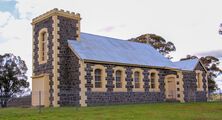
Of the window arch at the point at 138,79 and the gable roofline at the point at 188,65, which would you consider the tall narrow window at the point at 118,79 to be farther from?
the gable roofline at the point at 188,65

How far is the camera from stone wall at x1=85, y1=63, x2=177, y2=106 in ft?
84.7

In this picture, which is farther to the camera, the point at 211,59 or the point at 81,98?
the point at 211,59

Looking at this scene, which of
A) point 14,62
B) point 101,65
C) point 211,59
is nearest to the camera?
point 101,65

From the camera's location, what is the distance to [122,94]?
93.1 ft

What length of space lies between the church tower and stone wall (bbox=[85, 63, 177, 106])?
5.81 feet

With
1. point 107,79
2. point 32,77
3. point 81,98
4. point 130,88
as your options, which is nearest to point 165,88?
point 130,88

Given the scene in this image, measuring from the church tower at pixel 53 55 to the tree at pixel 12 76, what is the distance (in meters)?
11.1

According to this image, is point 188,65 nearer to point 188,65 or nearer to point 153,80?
point 188,65

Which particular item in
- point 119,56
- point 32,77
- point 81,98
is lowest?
point 81,98

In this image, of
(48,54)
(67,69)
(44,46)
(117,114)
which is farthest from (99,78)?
(117,114)

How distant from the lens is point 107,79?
Result: 89.6ft

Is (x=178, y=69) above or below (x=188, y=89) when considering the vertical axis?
above

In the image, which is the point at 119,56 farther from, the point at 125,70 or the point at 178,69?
the point at 178,69

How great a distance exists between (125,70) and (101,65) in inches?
118
